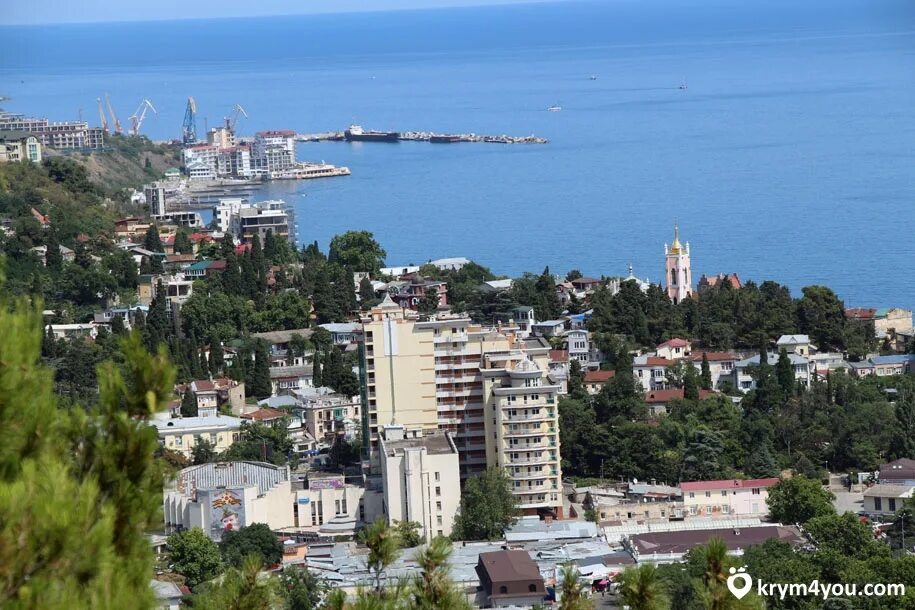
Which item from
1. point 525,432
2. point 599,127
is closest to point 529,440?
point 525,432

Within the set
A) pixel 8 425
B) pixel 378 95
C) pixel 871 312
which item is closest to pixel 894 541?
pixel 871 312

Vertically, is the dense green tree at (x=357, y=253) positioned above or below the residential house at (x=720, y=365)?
above

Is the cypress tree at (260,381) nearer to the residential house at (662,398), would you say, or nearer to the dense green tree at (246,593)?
the residential house at (662,398)

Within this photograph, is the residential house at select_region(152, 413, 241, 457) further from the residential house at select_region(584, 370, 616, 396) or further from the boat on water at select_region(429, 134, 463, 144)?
the boat on water at select_region(429, 134, 463, 144)

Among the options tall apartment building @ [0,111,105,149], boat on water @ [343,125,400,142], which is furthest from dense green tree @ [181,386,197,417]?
boat on water @ [343,125,400,142]

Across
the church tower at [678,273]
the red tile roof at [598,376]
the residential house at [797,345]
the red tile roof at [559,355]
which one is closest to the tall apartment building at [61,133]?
the church tower at [678,273]

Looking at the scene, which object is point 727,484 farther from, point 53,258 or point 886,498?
point 53,258
